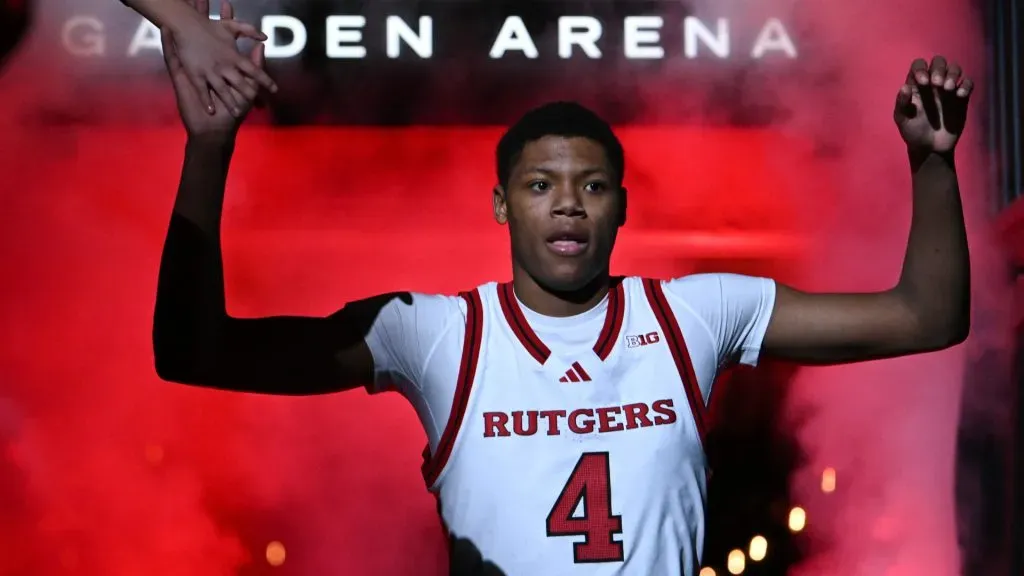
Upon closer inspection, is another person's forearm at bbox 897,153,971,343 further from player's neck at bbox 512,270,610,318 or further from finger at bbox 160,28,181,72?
finger at bbox 160,28,181,72

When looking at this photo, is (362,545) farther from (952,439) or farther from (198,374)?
(952,439)

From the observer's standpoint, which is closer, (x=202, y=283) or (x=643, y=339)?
(x=202, y=283)

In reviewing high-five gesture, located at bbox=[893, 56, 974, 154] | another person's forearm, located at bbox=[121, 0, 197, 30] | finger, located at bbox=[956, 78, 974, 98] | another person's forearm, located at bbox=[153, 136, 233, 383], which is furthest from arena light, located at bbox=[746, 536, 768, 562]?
another person's forearm, located at bbox=[121, 0, 197, 30]

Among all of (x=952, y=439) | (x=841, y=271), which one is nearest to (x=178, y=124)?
(x=841, y=271)

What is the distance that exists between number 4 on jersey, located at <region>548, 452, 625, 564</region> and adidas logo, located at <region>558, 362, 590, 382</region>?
13cm

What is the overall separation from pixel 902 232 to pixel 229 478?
5.99 ft

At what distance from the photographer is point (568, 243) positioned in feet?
6.09

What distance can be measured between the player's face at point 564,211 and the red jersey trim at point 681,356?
12cm

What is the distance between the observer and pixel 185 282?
4.89ft

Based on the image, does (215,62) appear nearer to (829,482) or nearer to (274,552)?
(274,552)

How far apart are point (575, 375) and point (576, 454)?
5.5 inches

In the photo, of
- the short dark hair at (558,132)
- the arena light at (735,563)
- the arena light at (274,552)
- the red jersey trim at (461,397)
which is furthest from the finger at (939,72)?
the arena light at (274,552)

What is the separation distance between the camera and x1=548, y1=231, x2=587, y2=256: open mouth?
72.7 inches

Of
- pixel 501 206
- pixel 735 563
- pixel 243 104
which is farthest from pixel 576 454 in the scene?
pixel 735 563
